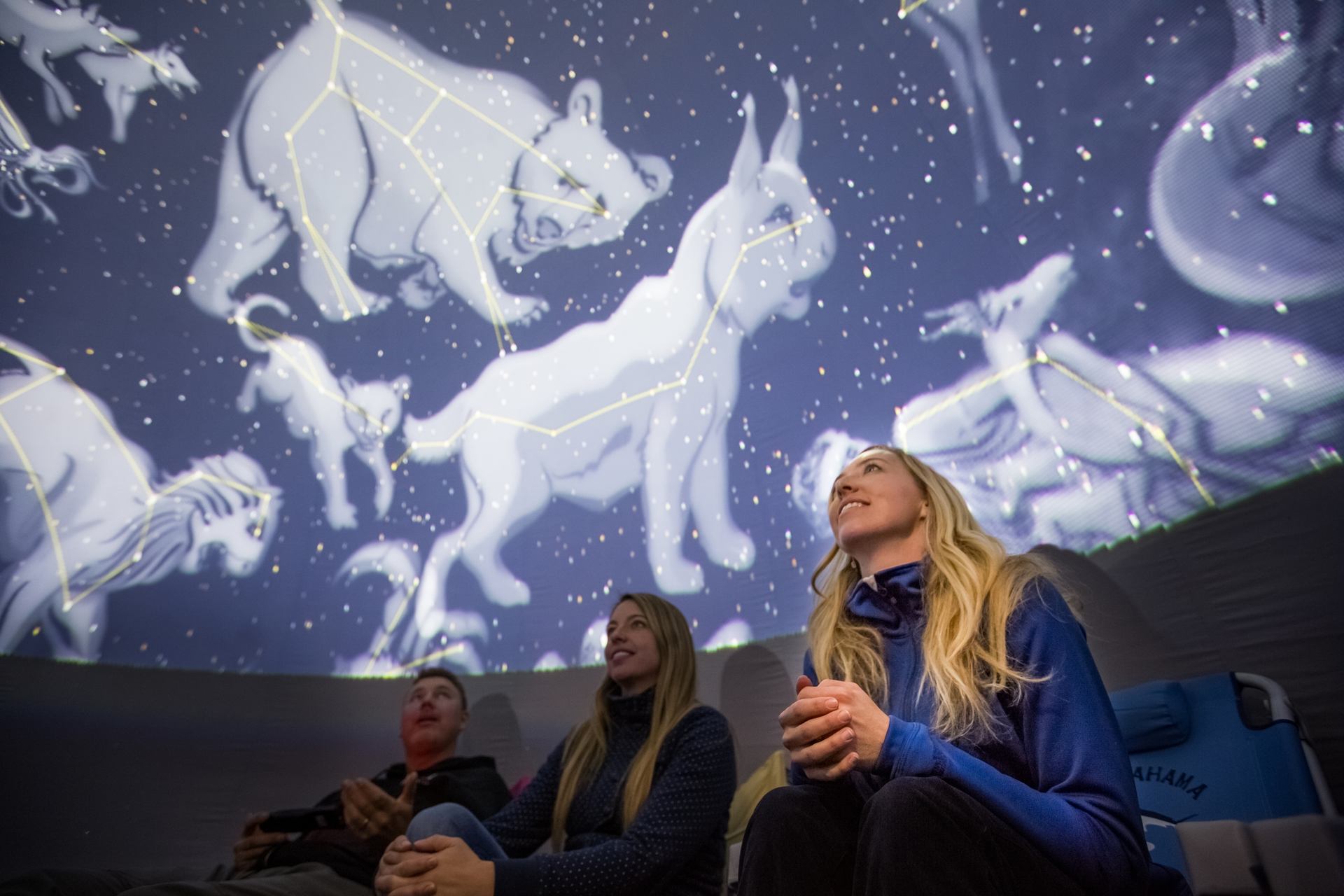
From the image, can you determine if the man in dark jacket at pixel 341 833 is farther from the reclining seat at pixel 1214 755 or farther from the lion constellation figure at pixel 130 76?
the lion constellation figure at pixel 130 76

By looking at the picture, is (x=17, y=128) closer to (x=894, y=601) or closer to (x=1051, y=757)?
(x=894, y=601)

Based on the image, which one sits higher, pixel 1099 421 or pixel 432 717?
pixel 1099 421

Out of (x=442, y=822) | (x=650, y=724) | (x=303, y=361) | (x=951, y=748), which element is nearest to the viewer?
(x=951, y=748)

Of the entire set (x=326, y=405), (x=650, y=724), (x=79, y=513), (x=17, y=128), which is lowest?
(x=650, y=724)

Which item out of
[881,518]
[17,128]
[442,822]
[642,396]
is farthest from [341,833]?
[17,128]

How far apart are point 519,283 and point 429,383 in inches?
21.2

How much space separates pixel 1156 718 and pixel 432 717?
1808mm

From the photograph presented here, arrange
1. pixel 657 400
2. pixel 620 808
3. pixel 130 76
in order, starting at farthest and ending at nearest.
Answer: pixel 657 400, pixel 130 76, pixel 620 808

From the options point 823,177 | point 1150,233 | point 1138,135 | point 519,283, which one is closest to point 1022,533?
point 1150,233

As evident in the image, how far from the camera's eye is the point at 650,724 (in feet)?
6.11

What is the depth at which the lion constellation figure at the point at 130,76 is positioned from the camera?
2789 mm

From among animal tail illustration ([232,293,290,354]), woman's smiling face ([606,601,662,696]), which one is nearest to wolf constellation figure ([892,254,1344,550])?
woman's smiling face ([606,601,662,696])

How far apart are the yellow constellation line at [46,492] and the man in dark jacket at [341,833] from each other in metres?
1.17

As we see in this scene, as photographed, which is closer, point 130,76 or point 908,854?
point 908,854
